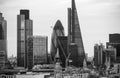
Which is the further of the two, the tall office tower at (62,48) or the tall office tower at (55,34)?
the tall office tower at (62,48)

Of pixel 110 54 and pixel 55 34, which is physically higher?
pixel 55 34

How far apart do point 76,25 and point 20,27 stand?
Result: 18.7 metres

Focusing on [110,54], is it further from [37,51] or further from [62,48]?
[37,51]

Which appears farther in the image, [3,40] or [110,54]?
[110,54]

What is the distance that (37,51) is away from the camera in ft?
476

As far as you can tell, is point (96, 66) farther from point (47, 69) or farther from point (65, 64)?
point (47, 69)

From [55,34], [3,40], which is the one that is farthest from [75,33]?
[3,40]

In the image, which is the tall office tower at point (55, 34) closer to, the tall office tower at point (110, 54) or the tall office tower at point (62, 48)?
the tall office tower at point (62, 48)

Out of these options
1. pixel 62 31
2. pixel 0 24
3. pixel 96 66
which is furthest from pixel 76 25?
pixel 0 24

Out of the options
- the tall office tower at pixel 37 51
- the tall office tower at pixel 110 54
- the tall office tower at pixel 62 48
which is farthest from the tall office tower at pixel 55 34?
the tall office tower at pixel 110 54

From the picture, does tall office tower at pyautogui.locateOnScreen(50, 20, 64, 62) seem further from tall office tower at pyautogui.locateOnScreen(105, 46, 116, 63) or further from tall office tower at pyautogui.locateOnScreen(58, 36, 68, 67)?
tall office tower at pyautogui.locateOnScreen(105, 46, 116, 63)

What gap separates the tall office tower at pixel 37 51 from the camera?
468ft

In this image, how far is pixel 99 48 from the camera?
15662 cm

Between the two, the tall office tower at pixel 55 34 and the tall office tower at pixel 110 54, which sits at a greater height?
the tall office tower at pixel 55 34
